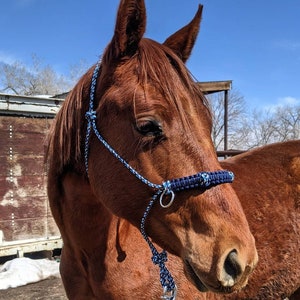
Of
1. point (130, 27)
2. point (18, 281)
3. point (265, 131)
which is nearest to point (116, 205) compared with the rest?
point (130, 27)

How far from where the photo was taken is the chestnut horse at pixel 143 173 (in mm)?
1440

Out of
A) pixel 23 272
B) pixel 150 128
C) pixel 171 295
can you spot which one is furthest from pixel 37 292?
pixel 150 128

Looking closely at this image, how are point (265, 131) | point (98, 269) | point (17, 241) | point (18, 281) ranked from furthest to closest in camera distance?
point (265, 131), point (17, 241), point (18, 281), point (98, 269)

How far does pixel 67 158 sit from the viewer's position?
195 centimetres

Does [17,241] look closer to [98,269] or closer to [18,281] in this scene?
[18,281]

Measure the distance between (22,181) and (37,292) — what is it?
75.0 inches

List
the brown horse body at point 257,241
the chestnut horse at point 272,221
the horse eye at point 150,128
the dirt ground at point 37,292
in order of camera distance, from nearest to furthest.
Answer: the horse eye at point 150,128 → the brown horse body at point 257,241 → the chestnut horse at point 272,221 → the dirt ground at point 37,292

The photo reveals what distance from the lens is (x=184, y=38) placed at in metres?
1.98

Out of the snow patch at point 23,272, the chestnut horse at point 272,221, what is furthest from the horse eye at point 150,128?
the snow patch at point 23,272

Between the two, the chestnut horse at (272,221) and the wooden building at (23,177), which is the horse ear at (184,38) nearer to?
the chestnut horse at (272,221)

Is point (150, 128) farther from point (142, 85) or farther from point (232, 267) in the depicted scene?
point (232, 267)

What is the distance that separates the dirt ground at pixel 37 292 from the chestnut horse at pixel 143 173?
3298mm

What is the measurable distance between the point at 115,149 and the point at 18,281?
452 centimetres

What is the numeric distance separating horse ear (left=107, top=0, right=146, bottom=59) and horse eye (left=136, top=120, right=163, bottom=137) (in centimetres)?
40
